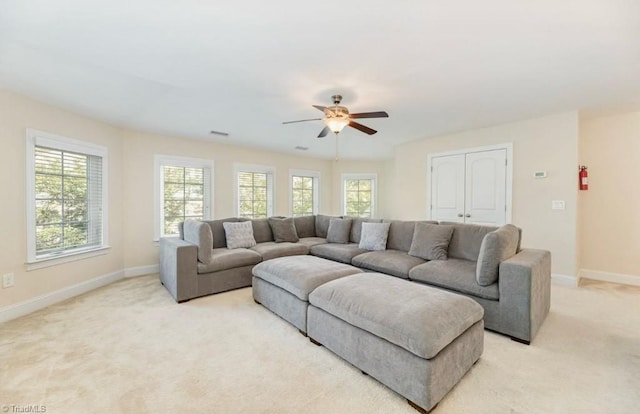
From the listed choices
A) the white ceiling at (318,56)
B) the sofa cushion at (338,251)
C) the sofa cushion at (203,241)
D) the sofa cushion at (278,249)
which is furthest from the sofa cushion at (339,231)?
the sofa cushion at (203,241)

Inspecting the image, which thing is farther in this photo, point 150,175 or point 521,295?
Answer: point 150,175

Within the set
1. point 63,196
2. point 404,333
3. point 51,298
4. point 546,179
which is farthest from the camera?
point 546,179

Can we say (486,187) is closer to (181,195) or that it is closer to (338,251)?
(338,251)

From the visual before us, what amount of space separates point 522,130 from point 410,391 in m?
4.17

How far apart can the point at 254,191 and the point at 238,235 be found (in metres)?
1.84

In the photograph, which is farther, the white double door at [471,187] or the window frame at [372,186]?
the window frame at [372,186]

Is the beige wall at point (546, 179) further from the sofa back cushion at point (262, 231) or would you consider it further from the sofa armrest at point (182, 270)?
the sofa armrest at point (182, 270)

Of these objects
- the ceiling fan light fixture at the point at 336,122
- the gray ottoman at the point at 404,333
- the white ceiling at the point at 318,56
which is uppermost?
the white ceiling at the point at 318,56

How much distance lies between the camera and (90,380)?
73.1 inches

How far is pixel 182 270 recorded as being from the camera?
3.33 meters

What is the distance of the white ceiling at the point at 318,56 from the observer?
1.75m

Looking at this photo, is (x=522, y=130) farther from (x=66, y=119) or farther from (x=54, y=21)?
(x=66, y=119)

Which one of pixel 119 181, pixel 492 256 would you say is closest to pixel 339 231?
pixel 492 256

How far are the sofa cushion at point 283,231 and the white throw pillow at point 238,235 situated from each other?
0.49m
